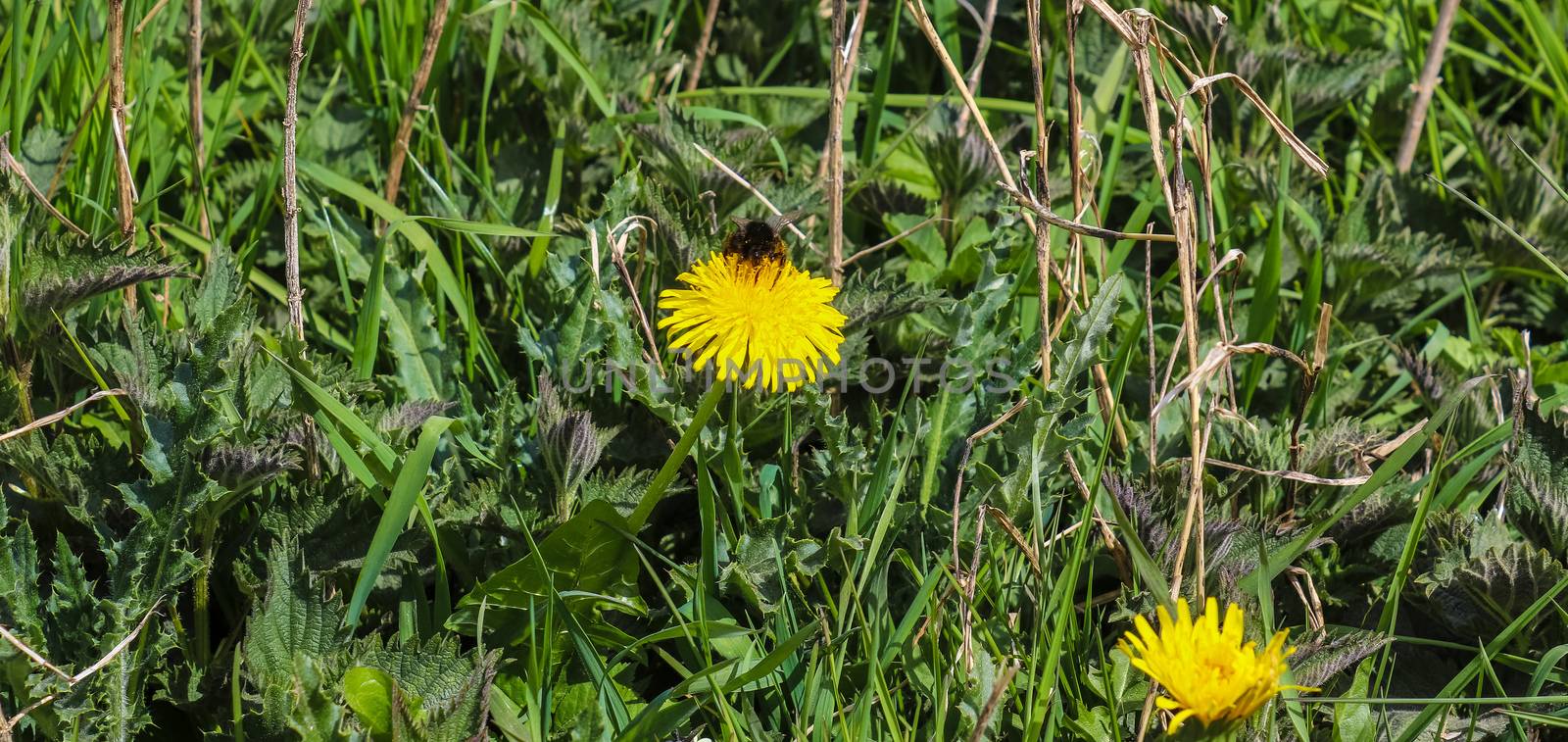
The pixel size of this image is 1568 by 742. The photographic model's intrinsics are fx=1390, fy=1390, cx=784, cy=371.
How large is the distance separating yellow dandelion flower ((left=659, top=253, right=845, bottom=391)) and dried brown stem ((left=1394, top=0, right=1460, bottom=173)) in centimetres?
179

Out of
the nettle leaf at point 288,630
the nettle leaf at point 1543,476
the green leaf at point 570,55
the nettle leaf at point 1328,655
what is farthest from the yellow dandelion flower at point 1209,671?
the green leaf at point 570,55

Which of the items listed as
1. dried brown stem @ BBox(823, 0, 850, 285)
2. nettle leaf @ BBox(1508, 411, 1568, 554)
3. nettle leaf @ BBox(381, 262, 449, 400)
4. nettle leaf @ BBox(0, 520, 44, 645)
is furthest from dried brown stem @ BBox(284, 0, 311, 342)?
nettle leaf @ BBox(1508, 411, 1568, 554)

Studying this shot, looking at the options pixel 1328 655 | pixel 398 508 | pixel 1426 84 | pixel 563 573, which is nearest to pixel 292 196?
pixel 398 508

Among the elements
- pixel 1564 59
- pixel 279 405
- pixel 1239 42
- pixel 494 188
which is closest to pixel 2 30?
pixel 494 188

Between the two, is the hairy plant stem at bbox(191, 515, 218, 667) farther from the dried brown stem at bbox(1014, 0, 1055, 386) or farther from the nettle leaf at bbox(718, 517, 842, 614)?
the dried brown stem at bbox(1014, 0, 1055, 386)

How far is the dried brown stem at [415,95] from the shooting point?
256 cm

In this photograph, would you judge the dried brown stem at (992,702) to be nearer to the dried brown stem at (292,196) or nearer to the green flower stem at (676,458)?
the green flower stem at (676,458)

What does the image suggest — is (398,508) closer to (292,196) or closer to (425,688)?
(425,688)

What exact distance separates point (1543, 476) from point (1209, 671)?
35.7 inches

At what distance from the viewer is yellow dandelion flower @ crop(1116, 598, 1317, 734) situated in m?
1.48

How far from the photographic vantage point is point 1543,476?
2082 millimetres

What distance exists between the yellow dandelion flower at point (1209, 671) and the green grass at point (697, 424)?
6.9 inches

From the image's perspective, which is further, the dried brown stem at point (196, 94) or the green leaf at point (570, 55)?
the green leaf at point (570, 55)

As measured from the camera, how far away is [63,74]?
271 cm
